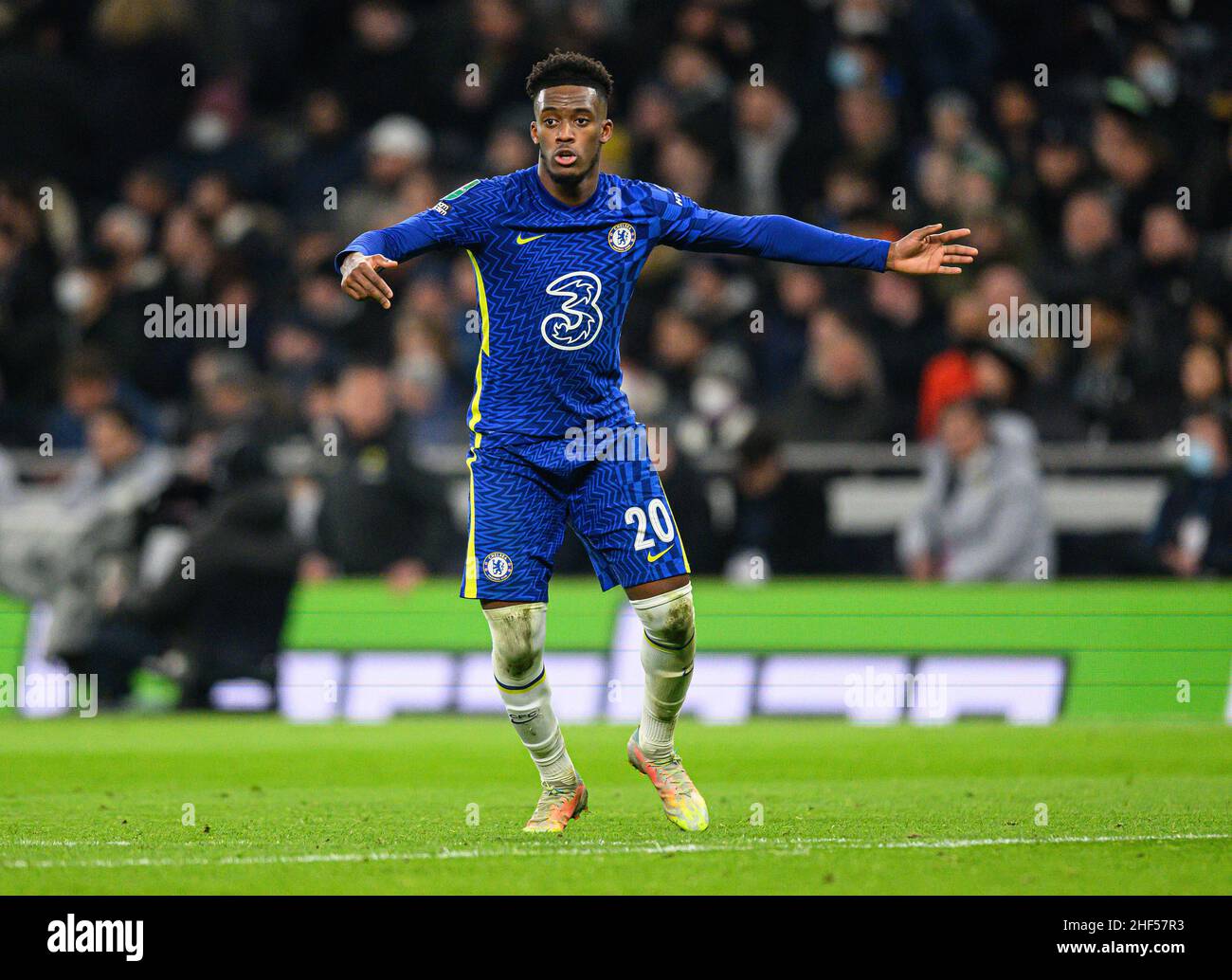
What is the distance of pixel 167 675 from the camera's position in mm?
13680

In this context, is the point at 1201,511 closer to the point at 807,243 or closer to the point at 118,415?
the point at 807,243

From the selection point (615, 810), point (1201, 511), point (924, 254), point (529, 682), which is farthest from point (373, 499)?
point (924, 254)

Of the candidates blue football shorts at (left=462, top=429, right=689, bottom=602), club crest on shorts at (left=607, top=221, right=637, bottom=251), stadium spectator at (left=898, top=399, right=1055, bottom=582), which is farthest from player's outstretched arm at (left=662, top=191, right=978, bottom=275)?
stadium spectator at (left=898, top=399, right=1055, bottom=582)

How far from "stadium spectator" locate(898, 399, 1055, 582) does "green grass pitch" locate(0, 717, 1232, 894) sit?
1.24 m

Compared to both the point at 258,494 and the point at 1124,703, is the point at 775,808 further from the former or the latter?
the point at 258,494

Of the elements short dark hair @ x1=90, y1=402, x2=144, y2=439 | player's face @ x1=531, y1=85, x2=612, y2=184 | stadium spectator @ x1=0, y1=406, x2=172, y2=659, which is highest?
player's face @ x1=531, y1=85, x2=612, y2=184

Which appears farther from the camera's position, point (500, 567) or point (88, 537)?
point (88, 537)

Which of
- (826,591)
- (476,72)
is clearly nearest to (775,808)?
(826,591)

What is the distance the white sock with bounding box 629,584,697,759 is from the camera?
7.46 m

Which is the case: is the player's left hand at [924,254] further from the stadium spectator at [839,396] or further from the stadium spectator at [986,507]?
the stadium spectator at [839,396]

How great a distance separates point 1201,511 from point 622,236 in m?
6.59

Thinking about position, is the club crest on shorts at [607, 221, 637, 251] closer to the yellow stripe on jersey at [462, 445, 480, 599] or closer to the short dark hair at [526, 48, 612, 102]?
the short dark hair at [526, 48, 612, 102]

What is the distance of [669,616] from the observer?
746 centimetres

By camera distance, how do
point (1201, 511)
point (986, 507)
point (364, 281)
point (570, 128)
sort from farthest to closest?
point (986, 507)
point (1201, 511)
point (570, 128)
point (364, 281)
